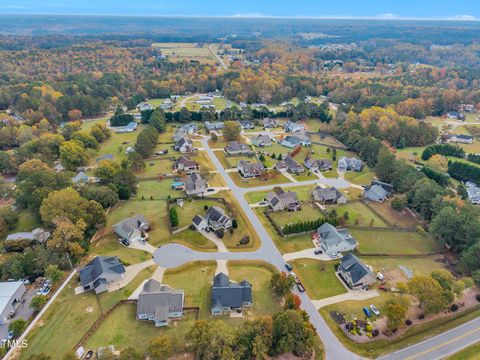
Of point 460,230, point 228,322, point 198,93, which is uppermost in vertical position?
point 460,230

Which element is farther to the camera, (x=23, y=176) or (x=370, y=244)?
(x=23, y=176)

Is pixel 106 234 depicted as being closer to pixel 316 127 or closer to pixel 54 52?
pixel 316 127

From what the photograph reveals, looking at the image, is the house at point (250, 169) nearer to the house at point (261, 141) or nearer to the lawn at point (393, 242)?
the house at point (261, 141)

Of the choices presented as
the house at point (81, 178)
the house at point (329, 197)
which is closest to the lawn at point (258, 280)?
the house at point (329, 197)

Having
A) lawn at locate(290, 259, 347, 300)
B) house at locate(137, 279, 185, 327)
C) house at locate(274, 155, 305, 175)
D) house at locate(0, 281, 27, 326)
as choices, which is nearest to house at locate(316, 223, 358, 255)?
lawn at locate(290, 259, 347, 300)

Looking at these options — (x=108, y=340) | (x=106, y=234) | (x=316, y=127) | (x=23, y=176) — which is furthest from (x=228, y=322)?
(x=316, y=127)

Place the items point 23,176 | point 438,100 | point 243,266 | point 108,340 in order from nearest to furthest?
point 108,340 → point 243,266 → point 23,176 → point 438,100
